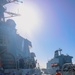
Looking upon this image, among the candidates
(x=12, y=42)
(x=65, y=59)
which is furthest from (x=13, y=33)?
(x=65, y=59)

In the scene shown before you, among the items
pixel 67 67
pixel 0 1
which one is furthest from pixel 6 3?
pixel 67 67

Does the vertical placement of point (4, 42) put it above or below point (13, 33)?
below

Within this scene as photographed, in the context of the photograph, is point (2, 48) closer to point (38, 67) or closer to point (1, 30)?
point (1, 30)

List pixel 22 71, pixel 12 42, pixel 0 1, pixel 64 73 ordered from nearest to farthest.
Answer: pixel 64 73
pixel 22 71
pixel 12 42
pixel 0 1

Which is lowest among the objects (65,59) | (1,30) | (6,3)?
(65,59)

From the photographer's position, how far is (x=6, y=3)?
4888 cm

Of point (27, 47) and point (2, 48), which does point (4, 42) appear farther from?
point (27, 47)

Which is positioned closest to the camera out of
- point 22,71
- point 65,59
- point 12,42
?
point 22,71

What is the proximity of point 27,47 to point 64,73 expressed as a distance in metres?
29.3

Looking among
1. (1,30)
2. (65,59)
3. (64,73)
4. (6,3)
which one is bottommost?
(64,73)

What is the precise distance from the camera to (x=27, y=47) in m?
50.0

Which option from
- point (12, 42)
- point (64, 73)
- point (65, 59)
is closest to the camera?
point (64, 73)

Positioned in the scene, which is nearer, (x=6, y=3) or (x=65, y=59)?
(x=6, y=3)

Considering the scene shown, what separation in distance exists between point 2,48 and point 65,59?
25008mm
